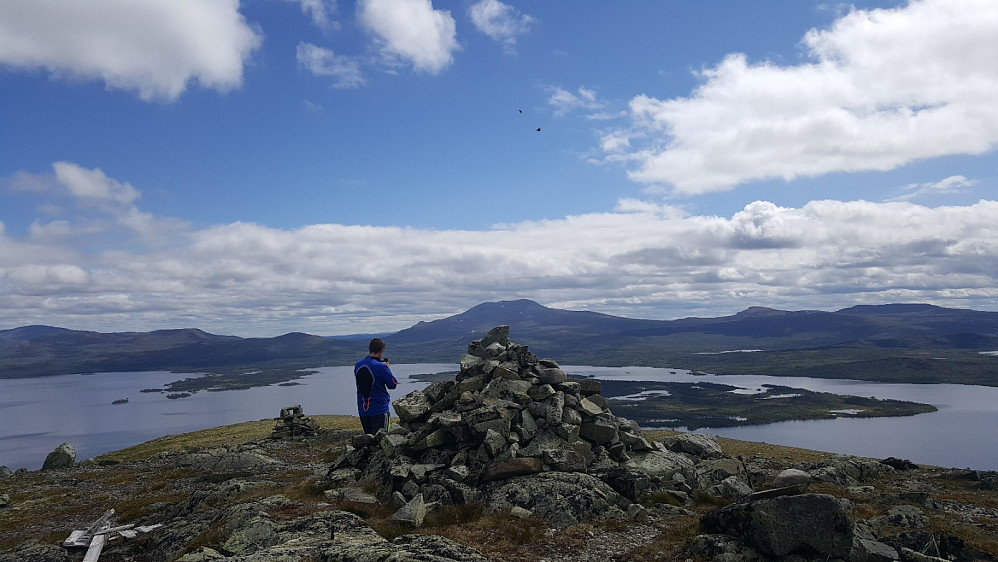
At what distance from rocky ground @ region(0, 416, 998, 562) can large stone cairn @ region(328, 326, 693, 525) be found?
1171 millimetres

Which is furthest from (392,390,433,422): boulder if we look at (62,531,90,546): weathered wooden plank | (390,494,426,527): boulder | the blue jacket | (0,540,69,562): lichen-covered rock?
(0,540,69,562): lichen-covered rock

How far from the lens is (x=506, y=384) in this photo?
26.9 metres

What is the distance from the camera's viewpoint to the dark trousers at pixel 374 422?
1003 inches

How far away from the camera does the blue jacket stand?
23.5m

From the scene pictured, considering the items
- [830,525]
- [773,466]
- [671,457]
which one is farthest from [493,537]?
[773,466]

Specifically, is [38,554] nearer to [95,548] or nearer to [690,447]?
[95,548]

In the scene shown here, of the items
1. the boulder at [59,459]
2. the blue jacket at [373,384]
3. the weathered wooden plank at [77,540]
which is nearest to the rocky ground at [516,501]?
the weathered wooden plank at [77,540]

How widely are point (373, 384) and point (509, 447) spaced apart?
6.81 meters

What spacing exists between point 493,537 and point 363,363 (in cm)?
1003

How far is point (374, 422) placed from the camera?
25.6 metres

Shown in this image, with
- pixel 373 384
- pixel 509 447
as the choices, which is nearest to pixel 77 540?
pixel 373 384

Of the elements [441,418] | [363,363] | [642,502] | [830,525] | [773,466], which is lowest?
[773,466]

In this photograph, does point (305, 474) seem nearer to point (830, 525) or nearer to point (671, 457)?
point (671, 457)

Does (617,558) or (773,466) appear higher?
(617,558)
